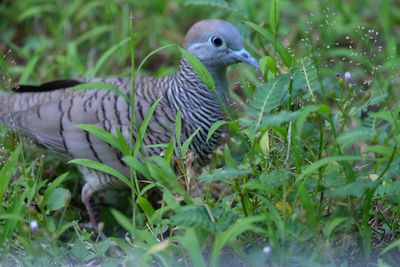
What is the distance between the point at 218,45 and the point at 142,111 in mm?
477

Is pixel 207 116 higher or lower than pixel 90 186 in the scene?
higher

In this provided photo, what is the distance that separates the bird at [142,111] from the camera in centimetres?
396

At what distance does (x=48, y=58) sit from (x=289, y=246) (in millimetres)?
2747

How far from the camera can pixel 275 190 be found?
3051mm

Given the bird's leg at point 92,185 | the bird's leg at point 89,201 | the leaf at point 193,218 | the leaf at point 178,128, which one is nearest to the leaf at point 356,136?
the leaf at point 193,218

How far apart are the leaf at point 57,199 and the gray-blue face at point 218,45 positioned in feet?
3.32

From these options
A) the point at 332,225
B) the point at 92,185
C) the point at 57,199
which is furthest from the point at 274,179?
the point at 92,185

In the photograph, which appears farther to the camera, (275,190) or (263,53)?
(263,53)

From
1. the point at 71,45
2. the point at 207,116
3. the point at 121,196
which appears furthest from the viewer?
the point at 71,45

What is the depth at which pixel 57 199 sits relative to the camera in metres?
3.47

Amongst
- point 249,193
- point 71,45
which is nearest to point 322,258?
point 249,193

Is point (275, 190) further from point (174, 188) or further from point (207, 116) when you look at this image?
point (207, 116)

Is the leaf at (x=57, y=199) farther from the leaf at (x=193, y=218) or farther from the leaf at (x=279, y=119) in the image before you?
the leaf at (x=279, y=119)

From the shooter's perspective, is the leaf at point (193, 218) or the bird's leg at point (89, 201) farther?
the bird's leg at point (89, 201)
